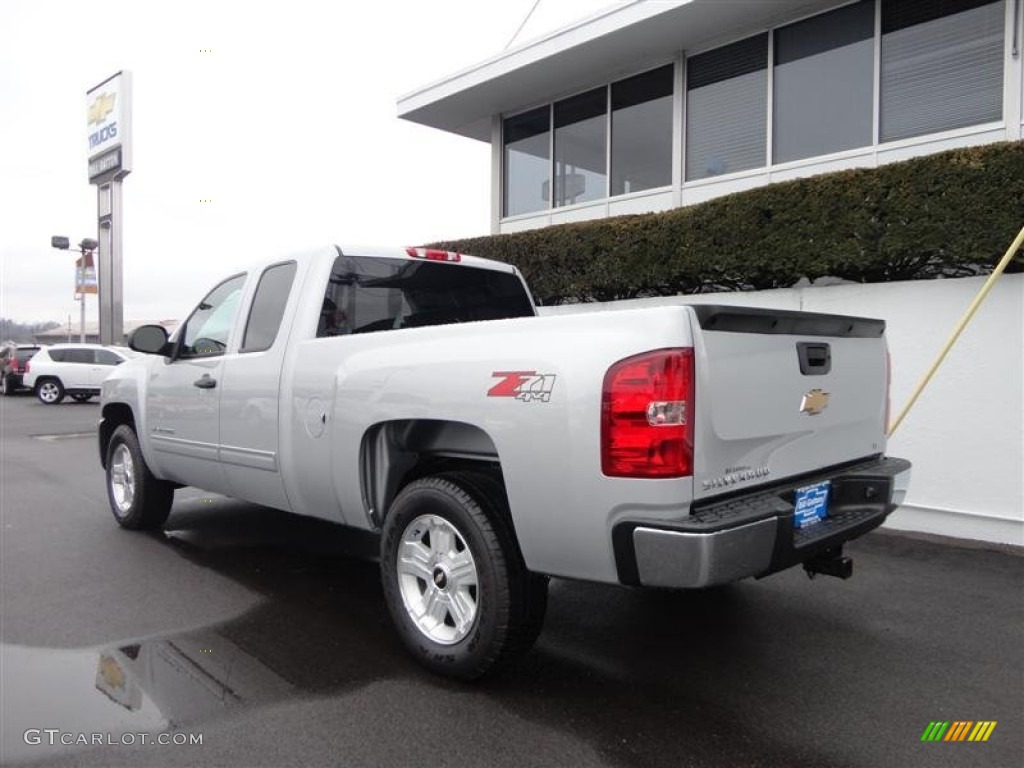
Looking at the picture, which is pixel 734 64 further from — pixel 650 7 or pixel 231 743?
pixel 231 743

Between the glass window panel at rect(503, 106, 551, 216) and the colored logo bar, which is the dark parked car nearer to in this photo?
the glass window panel at rect(503, 106, 551, 216)

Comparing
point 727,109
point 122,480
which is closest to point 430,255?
point 122,480

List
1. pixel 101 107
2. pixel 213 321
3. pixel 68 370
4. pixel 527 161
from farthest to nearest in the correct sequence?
pixel 101 107 → pixel 68 370 → pixel 527 161 → pixel 213 321

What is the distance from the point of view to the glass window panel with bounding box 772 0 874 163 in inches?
343

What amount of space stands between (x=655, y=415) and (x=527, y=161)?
35.5ft

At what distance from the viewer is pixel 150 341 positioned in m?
5.27

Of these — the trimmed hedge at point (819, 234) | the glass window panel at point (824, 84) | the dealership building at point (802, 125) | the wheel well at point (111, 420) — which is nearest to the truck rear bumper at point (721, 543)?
the dealership building at point (802, 125)

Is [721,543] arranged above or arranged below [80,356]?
below

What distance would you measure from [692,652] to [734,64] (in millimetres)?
8595

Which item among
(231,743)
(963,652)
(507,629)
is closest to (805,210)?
(963,652)

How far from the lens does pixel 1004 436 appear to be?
5648 millimetres

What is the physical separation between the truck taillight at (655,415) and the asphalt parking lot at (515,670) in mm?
1078

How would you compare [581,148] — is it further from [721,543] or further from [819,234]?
[721,543]

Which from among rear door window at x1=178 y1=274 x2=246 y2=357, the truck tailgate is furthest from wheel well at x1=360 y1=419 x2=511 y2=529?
rear door window at x1=178 y1=274 x2=246 y2=357
